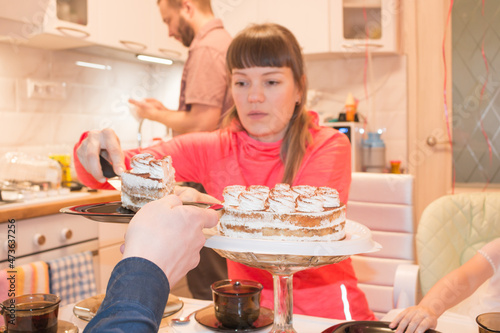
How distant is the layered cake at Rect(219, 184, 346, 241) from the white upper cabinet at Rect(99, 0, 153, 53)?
1.83m

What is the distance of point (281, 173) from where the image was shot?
1336 mm

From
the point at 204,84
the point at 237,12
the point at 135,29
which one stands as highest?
the point at 237,12

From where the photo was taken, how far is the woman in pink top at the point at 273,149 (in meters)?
1.21

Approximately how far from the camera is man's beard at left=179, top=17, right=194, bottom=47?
2.20 m

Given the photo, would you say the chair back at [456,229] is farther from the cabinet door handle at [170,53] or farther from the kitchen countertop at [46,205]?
the cabinet door handle at [170,53]

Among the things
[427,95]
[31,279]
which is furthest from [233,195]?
[427,95]

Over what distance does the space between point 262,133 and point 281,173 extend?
13cm

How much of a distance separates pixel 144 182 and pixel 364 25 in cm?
244

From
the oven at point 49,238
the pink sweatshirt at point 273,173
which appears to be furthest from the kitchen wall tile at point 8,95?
the pink sweatshirt at point 273,173

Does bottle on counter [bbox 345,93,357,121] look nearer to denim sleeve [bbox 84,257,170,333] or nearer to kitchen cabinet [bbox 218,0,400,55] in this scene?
kitchen cabinet [bbox 218,0,400,55]

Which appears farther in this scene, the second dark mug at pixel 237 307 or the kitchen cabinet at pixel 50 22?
the kitchen cabinet at pixel 50 22

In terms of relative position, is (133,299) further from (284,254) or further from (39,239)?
(39,239)

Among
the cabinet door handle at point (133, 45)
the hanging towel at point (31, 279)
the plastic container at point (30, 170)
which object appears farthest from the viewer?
the cabinet door handle at point (133, 45)

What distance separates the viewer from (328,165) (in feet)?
4.09
